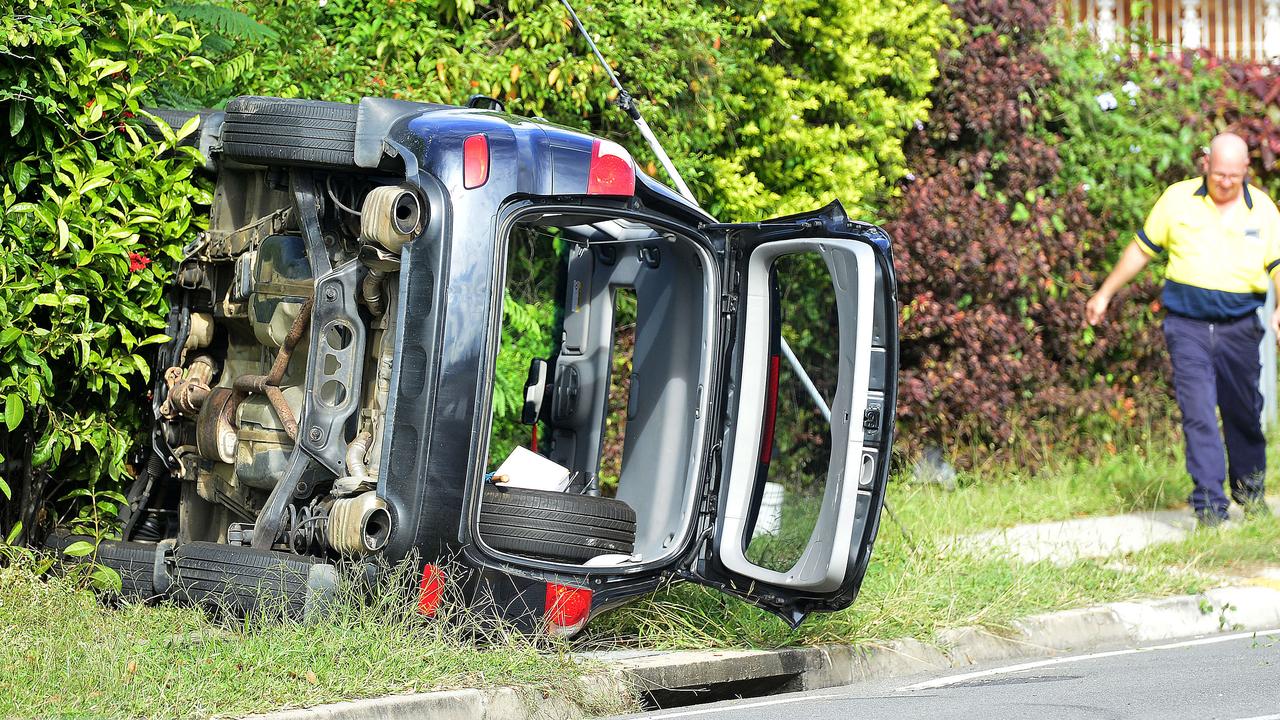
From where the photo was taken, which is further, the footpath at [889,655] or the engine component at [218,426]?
the engine component at [218,426]

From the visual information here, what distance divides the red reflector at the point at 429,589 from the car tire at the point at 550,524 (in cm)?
39

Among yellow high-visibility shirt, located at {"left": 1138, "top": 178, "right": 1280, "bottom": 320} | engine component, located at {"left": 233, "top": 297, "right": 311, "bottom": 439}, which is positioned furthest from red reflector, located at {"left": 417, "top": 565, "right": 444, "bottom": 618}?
yellow high-visibility shirt, located at {"left": 1138, "top": 178, "right": 1280, "bottom": 320}

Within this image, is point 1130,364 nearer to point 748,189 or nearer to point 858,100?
point 858,100

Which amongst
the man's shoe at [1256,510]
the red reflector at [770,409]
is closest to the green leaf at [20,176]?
the red reflector at [770,409]

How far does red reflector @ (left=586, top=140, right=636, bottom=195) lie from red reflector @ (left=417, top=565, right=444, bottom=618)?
147 cm

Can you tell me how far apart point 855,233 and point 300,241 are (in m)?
2.13

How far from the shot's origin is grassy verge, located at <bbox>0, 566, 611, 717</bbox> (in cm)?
461

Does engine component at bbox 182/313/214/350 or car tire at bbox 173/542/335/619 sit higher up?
engine component at bbox 182/313/214/350

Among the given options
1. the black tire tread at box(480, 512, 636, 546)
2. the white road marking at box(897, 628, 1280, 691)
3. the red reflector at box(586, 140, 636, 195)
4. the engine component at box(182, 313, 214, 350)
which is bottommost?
the white road marking at box(897, 628, 1280, 691)

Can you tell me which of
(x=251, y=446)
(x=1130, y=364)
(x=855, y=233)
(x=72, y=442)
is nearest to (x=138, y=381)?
(x=72, y=442)

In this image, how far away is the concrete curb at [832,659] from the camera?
4.99 metres

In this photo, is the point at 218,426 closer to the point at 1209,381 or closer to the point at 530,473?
the point at 530,473

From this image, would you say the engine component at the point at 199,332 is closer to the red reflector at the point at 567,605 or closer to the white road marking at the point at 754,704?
the red reflector at the point at 567,605

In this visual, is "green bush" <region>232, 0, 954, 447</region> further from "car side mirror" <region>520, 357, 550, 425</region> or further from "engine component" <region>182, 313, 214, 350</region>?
"engine component" <region>182, 313, 214, 350</region>
